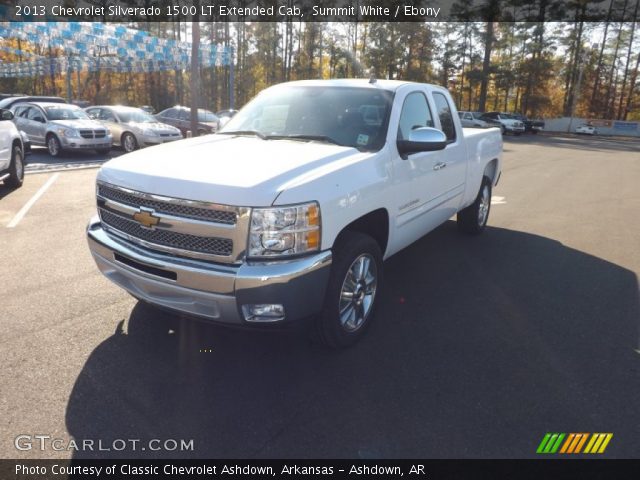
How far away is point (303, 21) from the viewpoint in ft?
183

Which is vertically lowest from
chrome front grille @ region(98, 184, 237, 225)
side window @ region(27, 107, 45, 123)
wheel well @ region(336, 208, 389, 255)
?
wheel well @ region(336, 208, 389, 255)

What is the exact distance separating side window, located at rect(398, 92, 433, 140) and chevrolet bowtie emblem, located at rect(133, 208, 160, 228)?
2078 mm

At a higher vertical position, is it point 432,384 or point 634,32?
point 634,32

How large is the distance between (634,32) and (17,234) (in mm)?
71925

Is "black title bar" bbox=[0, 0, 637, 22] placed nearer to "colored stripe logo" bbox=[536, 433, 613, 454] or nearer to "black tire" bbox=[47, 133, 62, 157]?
"black tire" bbox=[47, 133, 62, 157]

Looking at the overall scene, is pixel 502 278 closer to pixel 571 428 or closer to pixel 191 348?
pixel 571 428

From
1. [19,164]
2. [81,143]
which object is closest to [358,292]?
[19,164]

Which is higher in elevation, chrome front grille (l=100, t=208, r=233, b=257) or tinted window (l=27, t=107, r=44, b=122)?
tinted window (l=27, t=107, r=44, b=122)

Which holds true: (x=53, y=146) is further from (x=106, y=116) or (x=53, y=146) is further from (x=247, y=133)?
(x=247, y=133)

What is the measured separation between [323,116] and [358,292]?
1579mm

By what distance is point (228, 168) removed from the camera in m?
3.08

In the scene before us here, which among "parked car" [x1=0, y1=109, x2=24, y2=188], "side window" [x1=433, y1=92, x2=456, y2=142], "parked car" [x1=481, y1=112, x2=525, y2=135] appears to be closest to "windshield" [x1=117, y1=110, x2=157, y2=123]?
"parked car" [x1=0, y1=109, x2=24, y2=188]

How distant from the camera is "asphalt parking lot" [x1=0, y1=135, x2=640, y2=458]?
2639mm

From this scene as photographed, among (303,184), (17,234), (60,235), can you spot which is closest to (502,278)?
(303,184)
